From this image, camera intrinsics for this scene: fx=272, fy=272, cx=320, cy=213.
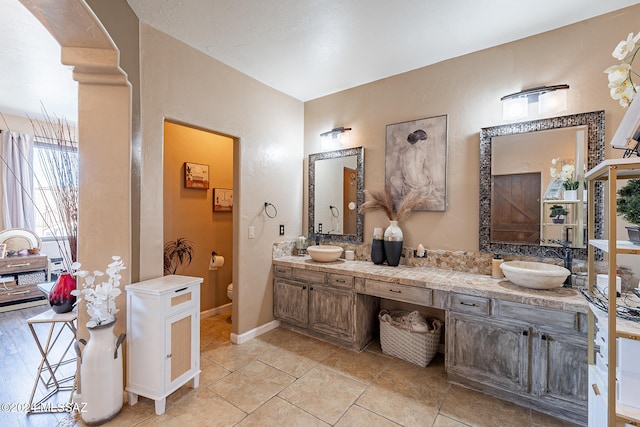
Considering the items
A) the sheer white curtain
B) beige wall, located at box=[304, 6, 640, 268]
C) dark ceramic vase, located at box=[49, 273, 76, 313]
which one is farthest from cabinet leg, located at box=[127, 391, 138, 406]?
the sheer white curtain

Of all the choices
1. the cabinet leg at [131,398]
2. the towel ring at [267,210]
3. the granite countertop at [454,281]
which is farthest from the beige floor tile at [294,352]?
the towel ring at [267,210]

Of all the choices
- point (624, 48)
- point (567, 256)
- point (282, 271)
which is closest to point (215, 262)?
point (282, 271)

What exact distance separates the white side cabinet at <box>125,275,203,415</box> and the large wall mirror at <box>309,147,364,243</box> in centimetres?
184

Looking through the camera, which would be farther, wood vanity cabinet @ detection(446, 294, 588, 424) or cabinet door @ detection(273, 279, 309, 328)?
cabinet door @ detection(273, 279, 309, 328)

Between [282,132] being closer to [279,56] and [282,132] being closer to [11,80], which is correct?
[279,56]

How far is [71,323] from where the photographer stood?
6.70ft

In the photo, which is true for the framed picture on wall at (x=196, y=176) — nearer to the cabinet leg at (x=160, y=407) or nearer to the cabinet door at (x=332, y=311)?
the cabinet door at (x=332, y=311)

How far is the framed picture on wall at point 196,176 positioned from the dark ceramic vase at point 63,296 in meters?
1.63

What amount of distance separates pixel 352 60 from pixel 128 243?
2.58 metres

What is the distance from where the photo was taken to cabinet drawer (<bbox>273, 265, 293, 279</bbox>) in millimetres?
3168

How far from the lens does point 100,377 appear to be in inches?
69.1

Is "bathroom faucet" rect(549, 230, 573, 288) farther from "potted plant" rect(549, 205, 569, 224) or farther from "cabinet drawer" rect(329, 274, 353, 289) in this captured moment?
"cabinet drawer" rect(329, 274, 353, 289)

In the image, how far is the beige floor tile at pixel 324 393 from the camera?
6.33 feet

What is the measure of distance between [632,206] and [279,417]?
2.28 m
